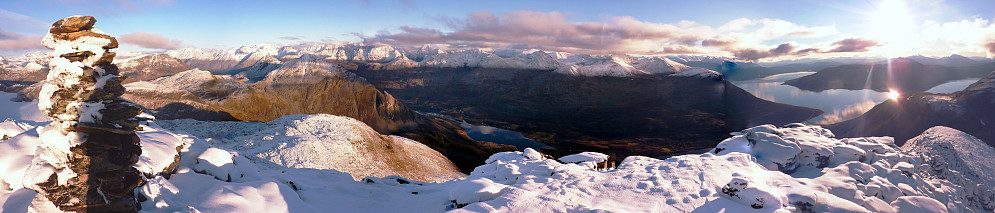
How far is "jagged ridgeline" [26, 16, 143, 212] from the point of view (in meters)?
8.12

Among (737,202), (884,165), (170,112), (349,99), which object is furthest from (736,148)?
(349,99)

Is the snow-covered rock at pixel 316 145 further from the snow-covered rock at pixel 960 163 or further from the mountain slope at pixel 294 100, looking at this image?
the snow-covered rock at pixel 960 163

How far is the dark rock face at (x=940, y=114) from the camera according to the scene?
62625 mm

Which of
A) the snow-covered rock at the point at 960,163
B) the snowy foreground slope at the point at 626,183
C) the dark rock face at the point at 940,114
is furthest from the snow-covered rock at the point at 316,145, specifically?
the dark rock face at the point at 940,114

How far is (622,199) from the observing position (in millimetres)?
13797

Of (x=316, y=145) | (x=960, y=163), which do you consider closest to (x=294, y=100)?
(x=316, y=145)

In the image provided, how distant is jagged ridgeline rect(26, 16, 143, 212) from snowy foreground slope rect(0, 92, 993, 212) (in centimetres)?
82

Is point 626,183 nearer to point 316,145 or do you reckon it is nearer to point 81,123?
point 81,123

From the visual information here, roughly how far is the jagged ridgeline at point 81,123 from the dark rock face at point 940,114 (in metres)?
106

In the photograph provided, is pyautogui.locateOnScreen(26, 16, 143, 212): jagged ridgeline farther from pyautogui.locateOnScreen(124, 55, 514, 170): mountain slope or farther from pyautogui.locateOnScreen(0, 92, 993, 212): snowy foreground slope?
pyautogui.locateOnScreen(124, 55, 514, 170): mountain slope

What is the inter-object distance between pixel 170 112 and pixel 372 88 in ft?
377

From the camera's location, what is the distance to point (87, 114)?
8.43 m

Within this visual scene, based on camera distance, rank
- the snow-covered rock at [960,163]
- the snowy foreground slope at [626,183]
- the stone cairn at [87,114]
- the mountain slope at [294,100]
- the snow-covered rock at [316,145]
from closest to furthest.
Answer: the stone cairn at [87,114]
the snowy foreground slope at [626,183]
the snow-covered rock at [960,163]
the snow-covered rock at [316,145]
the mountain slope at [294,100]

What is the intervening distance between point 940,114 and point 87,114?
4759 inches
